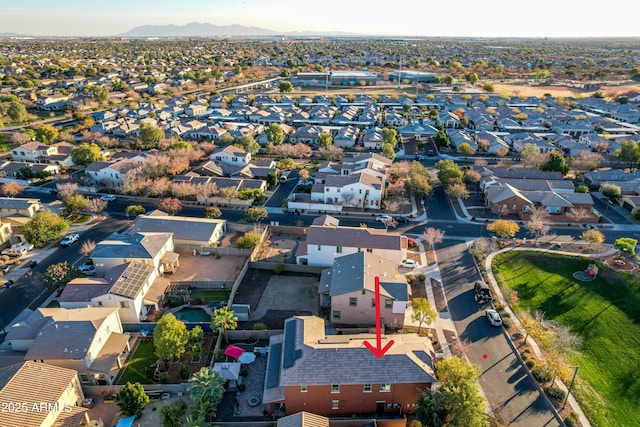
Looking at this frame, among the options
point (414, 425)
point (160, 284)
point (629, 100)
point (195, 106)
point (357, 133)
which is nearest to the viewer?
point (414, 425)

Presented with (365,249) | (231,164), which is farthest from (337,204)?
(231,164)

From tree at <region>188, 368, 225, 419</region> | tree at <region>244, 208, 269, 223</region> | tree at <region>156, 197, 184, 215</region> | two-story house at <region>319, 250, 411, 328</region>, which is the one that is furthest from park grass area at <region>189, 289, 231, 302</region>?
tree at <region>156, 197, 184, 215</region>

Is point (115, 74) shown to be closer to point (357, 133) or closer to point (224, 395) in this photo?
point (357, 133)

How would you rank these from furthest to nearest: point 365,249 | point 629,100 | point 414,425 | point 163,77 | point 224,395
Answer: point 163,77 → point 629,100 → point 365,249 → point 224,395 → point 414,425

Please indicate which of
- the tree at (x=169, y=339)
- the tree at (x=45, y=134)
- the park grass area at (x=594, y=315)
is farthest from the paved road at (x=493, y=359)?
the tree at (x=45, y=134)

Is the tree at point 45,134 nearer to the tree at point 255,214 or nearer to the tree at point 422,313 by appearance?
the tree at point 255,214

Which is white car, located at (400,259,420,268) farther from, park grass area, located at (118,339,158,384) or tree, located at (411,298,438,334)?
park grass area, located at (118,339,158,384)

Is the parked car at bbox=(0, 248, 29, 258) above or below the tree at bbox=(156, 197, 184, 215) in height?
below
